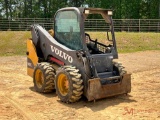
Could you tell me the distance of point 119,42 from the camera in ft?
67.9

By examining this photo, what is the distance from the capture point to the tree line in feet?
144

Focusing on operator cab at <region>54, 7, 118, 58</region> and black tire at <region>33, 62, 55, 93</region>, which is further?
black tire at <region>33, 62, 55, 93</region>

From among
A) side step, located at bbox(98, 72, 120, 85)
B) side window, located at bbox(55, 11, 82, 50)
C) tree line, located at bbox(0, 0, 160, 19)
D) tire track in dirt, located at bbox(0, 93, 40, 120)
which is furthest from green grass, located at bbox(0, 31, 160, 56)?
tree line, located at bbox(0, 0, 160, 19)

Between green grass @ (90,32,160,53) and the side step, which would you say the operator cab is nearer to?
the side step

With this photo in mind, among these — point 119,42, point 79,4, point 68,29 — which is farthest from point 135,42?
point 79,4

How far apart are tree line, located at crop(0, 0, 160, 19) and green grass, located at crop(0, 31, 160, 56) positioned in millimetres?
21185

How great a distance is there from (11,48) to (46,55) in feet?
38.3

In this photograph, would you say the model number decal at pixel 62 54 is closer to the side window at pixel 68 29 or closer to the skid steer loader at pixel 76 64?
the skid steer loader at pixel 76 64

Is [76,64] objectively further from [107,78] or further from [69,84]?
[107,78]

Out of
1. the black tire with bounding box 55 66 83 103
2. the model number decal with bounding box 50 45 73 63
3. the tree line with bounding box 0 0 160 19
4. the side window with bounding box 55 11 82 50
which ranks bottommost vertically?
the black tire with bounding box 55 66 83 103

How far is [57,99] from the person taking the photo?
7121mm

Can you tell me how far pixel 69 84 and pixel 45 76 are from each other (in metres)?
1.11

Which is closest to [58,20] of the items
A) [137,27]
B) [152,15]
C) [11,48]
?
[11,48]

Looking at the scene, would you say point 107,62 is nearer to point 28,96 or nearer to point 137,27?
point 28,96
